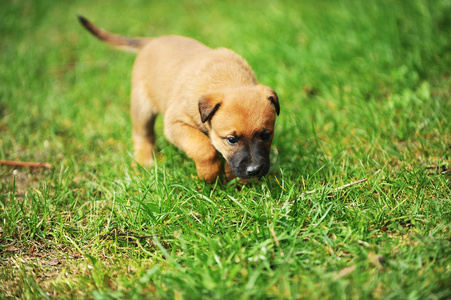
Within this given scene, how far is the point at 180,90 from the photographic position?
11.6 ft

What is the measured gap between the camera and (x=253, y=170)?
2.80 meters

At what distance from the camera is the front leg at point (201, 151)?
10.3 feet

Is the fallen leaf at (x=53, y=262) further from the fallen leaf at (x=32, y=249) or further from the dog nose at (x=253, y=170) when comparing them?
the dog nose at (x=253, y=170)

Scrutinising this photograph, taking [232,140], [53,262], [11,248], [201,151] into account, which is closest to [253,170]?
[232,140]

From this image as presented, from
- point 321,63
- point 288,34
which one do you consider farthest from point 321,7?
point 321,63

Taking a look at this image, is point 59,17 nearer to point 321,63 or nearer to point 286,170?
point 321,63

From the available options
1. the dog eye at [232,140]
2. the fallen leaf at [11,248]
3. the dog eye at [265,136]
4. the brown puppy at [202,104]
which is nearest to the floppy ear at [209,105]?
the brown puppy at [202,104]

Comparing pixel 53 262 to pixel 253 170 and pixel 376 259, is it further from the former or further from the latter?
pixel 376 259

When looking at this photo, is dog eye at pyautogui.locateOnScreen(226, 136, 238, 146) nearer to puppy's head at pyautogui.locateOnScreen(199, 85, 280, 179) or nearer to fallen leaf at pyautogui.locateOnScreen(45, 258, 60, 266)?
puppy's head at pyautogui.locateOnScreen(199, 85, 280, 179)

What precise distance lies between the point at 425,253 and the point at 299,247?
78cm

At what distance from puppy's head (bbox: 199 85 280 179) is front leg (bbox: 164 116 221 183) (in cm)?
20

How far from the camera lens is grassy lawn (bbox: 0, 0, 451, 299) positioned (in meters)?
2.35

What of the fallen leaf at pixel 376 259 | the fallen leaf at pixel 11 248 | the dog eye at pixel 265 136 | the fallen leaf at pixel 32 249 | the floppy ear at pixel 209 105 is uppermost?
the floppy ear at pixel 209 105

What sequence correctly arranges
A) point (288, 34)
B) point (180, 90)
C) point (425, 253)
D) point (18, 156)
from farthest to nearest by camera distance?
point (288, 34) → point (18, 156) → point (180, 90) → point (425, 253)
